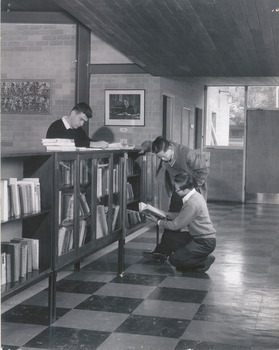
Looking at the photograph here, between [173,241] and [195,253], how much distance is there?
44 cm

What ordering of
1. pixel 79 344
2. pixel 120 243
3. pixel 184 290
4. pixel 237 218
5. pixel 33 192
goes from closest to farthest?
pixel 79 344 → pixel 33 192 → pixel 184 290 → pixel 120 243 → pixel 237 218

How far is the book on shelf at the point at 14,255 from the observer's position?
3561mm

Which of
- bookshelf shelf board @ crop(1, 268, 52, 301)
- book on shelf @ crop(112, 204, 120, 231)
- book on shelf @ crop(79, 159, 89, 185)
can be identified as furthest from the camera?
book on shelf @ crop(112, 204, 120, 231)

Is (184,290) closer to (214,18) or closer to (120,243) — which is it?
(120,243)

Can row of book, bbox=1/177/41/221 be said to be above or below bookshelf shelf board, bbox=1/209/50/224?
above

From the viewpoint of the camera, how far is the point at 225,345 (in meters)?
3.57

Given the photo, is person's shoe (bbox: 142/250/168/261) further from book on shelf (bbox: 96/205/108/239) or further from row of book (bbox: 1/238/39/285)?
row of book (bbox: 1/238/39/285)

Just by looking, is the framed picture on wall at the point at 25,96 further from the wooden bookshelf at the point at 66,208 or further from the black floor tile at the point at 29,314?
the black floor tile at the point at 29,314

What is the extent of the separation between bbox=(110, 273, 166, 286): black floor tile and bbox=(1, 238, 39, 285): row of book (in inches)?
61.5

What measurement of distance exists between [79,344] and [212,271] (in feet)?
8.23

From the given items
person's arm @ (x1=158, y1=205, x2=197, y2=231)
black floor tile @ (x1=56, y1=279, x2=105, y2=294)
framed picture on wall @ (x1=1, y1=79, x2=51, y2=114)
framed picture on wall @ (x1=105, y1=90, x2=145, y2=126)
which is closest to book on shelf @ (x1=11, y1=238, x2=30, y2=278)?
black floor tile @ (x1=56, y1=279, x2=105, y2=294)

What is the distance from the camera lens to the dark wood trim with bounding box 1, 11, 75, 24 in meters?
9.13

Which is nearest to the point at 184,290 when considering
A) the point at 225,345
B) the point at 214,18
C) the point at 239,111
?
the point at 225,345

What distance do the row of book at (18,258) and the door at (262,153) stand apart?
9.90 meters
